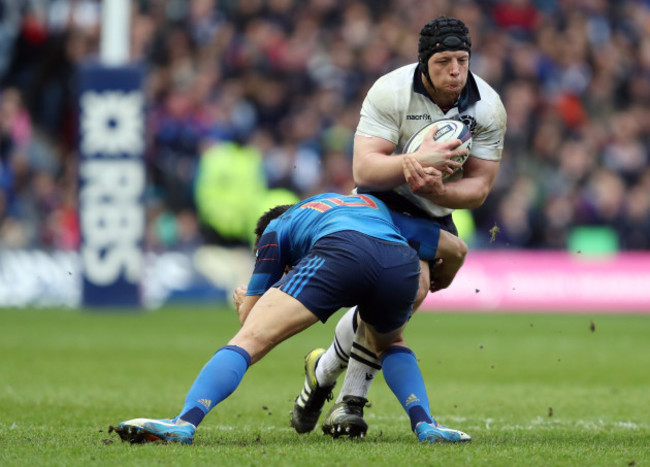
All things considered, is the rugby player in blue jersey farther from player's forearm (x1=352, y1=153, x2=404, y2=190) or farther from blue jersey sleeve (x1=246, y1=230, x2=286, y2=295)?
player's forearm (x1=352, y1=153, x2=404, y2=190)

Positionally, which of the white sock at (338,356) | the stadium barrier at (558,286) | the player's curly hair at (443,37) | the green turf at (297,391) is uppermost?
the player's curly hair at (443,37)

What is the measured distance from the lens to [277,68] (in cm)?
2028

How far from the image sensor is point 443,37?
5754mm

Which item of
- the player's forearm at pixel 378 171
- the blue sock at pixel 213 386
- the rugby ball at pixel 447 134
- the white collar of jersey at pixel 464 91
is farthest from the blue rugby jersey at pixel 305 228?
the white collar of jersey at pixel 464 91

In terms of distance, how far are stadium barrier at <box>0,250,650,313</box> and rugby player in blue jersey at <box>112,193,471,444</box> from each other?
457 inches

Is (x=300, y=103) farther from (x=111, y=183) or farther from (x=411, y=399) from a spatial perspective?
(x=411, y=399)

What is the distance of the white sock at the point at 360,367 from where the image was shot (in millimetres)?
6262

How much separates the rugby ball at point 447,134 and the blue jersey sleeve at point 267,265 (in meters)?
0.81

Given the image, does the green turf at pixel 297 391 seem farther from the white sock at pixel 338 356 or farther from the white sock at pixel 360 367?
the white sock at pixel 338 356

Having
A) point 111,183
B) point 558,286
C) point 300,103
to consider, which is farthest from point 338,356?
point 300,103

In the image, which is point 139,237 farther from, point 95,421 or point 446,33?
point 446,33

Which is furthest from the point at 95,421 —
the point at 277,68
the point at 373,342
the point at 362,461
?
the point at 277,68

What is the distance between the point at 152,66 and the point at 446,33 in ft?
48.1

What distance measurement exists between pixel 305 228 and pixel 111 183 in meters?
11.1
